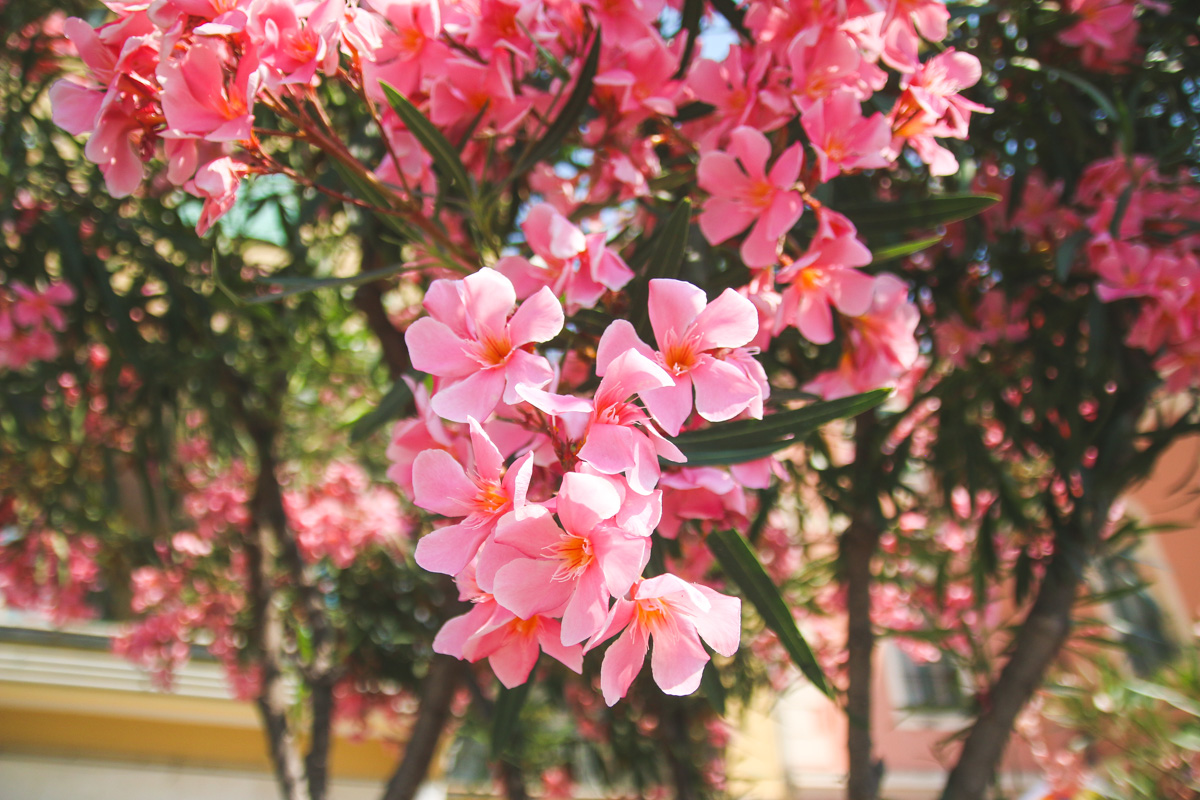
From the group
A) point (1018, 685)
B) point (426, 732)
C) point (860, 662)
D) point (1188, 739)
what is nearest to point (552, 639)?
point (860, 662)

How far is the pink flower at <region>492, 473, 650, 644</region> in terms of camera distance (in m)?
0.39

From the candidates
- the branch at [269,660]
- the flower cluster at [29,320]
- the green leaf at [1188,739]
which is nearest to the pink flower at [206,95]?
the flower cluster at [29,320]

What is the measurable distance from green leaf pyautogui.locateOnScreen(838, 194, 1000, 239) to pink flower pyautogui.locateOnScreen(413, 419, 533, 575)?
47 cm

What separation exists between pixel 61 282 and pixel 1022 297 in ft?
5.66

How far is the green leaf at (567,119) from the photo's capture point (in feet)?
2.12

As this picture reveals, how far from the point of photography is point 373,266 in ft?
5.51

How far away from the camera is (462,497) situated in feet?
1.47

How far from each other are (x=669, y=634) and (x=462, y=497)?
14cm

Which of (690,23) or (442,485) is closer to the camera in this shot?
(442,485)

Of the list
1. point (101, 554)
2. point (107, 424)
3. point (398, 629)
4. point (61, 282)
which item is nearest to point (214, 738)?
point (101, 554)

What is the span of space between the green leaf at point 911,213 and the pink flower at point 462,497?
0.47 metres

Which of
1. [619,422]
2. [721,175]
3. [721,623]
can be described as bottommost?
[721,623]

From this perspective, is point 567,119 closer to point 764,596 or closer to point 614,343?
point 614,343

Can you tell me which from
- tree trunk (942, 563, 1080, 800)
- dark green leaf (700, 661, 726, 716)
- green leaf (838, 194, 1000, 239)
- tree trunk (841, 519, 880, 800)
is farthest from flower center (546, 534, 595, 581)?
tree trunk (942, 563, 1080, 800)
